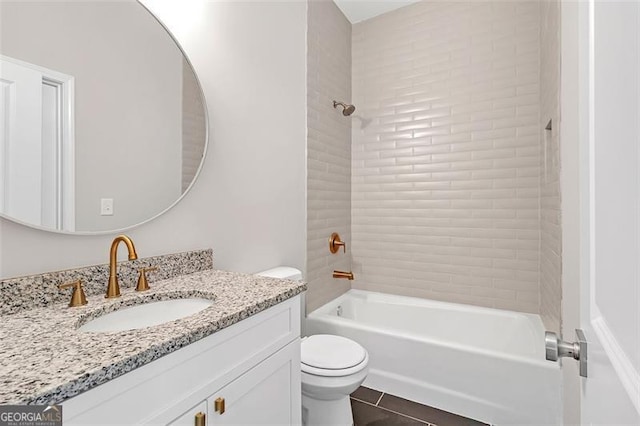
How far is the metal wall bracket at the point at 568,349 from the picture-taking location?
1.87ft

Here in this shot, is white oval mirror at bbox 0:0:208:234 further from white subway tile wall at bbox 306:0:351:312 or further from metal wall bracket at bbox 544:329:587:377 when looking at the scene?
metal wall bracket at bbox 544:329:587:377

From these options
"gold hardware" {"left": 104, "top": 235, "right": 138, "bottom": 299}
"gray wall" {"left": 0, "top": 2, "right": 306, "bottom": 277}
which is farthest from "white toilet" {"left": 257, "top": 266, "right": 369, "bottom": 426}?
"gold hardware" {"left": 104, "top": 235, "right": 138, "bottom": 299}

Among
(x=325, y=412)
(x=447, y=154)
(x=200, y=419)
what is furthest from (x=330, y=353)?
(x=447, y=154)

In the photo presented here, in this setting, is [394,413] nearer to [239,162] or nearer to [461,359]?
[461,359]

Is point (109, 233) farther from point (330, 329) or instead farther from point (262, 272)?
point (330, 329)

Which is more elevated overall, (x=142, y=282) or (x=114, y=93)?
(x=114, y=93)

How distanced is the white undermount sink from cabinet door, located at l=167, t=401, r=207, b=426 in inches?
15.2

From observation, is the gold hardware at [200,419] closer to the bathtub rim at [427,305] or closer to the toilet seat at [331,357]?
the toilet seat at [331,357]

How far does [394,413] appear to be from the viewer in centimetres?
183

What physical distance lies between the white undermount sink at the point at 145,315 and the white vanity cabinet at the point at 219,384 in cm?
27

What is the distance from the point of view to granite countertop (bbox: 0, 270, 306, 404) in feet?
1.78

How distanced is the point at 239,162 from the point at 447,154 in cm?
167

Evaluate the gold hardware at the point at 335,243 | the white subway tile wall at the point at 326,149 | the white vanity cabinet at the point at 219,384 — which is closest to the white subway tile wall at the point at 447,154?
the white subway tile wall at the point at 326,149

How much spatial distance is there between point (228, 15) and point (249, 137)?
633mm
